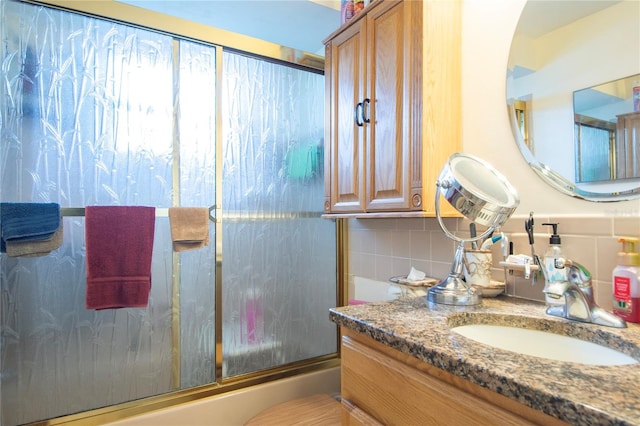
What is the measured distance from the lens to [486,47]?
1203mm

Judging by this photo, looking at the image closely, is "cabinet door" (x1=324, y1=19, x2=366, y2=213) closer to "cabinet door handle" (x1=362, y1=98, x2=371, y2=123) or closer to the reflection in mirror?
"cabinet door handle" (x1=362, y1=98, x2=371, y2=123)

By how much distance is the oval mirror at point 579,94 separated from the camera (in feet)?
2.90

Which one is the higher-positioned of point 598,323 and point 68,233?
point 68,233

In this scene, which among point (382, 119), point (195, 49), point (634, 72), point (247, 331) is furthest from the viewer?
point (247, 331)

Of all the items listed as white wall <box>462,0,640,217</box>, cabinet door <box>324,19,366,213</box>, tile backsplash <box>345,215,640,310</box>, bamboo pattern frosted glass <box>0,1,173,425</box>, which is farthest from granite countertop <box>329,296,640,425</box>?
bamboo pattern frosted glass <box>0,1,173,425</box>

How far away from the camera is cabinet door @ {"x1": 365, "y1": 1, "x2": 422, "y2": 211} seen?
1214 mm

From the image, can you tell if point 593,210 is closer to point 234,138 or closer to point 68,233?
point 234,138

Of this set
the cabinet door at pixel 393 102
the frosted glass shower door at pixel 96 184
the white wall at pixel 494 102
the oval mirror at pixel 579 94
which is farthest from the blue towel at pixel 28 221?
the oval mirror at pixel 579 94

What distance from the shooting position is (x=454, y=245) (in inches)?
52.2

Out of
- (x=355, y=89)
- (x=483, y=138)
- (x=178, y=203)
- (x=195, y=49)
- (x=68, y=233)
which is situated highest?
(x=195, y=49)

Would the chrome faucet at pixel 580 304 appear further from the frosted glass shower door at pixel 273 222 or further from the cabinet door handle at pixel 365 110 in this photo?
the frosted glass shower door at pixel 273 222

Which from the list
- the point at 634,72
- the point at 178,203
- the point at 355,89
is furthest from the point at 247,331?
the point at 634,72

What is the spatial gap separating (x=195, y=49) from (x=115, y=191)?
71cm

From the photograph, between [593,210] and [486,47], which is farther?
[486,47]
